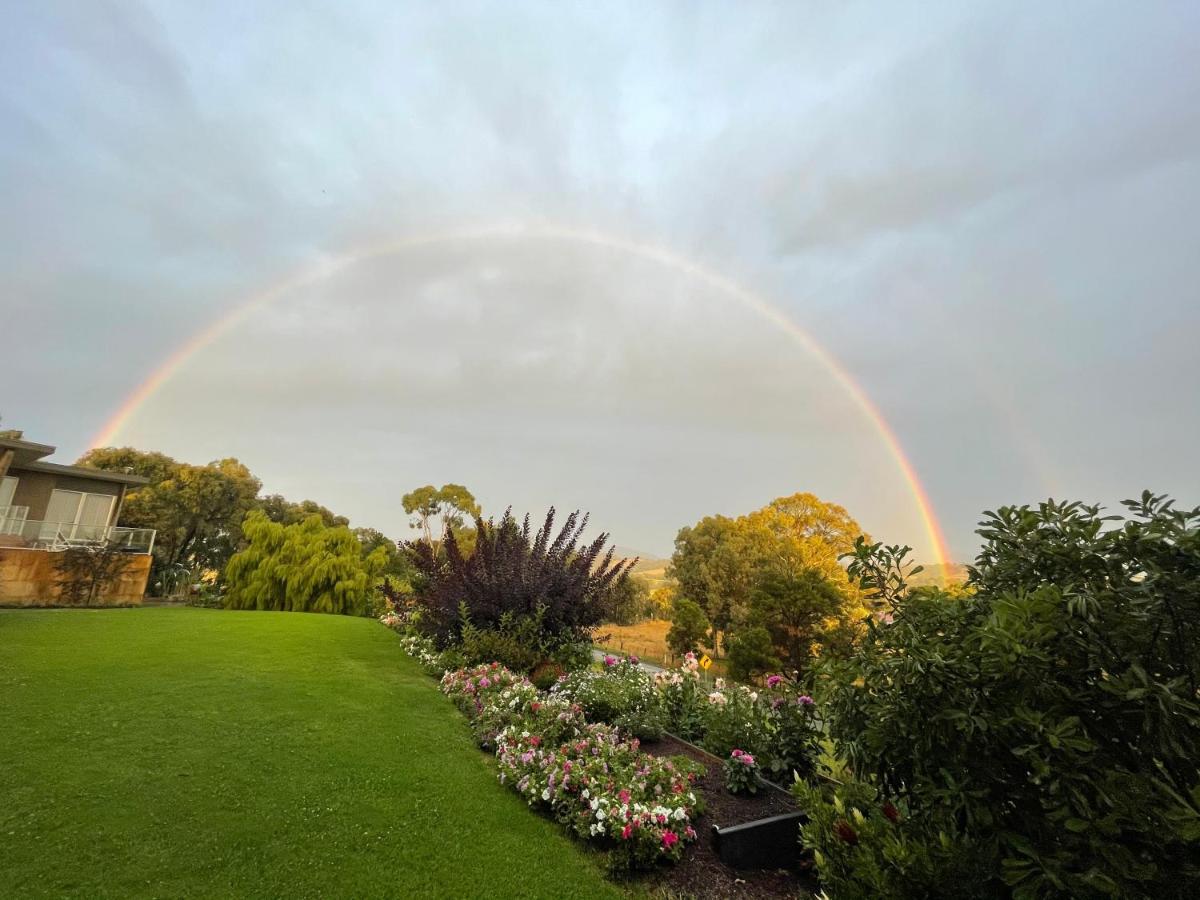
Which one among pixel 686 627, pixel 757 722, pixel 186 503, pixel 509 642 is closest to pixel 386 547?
pixel 186 503

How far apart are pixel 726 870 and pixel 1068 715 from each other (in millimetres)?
2715

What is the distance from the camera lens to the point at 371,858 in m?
3.34

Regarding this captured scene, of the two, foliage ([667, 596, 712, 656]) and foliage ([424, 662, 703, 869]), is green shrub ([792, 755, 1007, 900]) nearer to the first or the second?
foliage ([424, 662, 703, 869])

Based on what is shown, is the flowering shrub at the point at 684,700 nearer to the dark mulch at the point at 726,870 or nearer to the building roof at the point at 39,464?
the dark mulch at the point at 726,870

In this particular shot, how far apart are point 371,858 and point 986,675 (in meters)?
3.72

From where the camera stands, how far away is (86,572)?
57.1ft

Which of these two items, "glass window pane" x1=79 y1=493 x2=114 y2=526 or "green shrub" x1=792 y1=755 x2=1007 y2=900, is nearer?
"green shrub" x1=792 y1=755 x2=1007 y2=900

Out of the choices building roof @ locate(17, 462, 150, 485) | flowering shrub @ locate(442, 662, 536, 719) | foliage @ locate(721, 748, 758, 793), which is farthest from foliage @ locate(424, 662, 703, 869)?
building roof @ locate(17, 462, 150, 485)

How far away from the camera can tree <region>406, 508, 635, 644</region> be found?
9461 mm

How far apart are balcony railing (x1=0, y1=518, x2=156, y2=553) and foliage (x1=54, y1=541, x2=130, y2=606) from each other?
0.40 meters

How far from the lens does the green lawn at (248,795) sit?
305 cm

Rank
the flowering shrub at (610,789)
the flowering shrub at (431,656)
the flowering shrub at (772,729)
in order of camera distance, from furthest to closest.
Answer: the flowering shrub at (431,656)
the flowering shrub at (772,729)
the flowering shrub at (610,789)

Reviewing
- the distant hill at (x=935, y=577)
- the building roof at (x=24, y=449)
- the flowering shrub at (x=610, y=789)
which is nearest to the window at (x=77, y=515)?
the building roof at (x=24, y=449)

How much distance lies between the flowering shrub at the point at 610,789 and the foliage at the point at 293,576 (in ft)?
56.3
